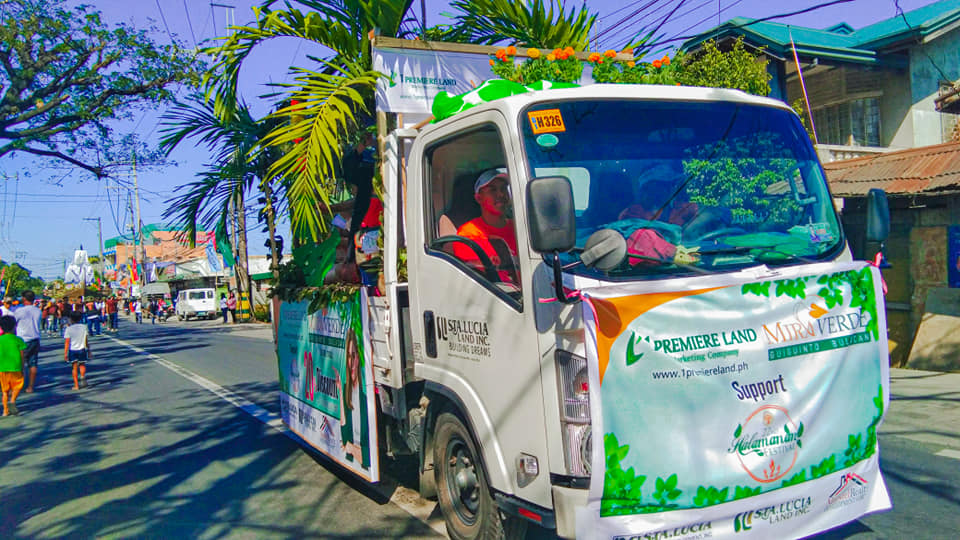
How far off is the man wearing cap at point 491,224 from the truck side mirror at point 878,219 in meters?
1.92

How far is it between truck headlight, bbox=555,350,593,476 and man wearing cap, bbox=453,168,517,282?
58cm

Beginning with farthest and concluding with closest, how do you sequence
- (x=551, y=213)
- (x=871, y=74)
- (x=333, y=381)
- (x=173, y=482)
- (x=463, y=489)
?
(x=871, y=74)
(x=173, y=482)
(x=333, y=381)
(x=463, y=489)
(x=551, y=213)

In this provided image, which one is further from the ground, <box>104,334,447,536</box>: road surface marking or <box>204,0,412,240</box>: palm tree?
<box>204,0,412,240</box>: palm tree

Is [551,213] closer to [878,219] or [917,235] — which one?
[878,219]

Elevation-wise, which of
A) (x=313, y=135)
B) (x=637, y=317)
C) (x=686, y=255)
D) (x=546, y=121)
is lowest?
(x=637, y=317)

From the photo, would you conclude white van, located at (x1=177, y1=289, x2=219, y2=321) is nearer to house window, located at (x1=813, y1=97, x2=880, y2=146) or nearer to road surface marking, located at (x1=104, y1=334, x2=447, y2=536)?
road surface marking, located at (x1=104, y1=334, x2=447, y2=536)

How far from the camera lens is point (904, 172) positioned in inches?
403

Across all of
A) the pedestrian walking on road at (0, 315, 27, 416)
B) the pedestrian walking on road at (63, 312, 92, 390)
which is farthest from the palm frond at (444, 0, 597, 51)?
the pedestrian walking on road at (63, 312, 92, 390)

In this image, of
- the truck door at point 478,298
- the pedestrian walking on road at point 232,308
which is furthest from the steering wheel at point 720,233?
the pedestrian walking on road at point 232,308

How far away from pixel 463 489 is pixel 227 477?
10.5ft

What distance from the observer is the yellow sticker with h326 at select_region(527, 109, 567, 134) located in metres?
3.24

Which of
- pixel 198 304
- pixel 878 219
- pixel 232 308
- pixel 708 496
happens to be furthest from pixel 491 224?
pixel 198 304

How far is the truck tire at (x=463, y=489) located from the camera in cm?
350

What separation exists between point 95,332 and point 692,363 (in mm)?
36995
